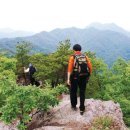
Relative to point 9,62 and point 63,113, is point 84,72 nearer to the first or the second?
point 63,113

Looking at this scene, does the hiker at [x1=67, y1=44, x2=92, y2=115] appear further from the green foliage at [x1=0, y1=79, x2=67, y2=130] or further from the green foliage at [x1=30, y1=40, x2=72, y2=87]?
the green foliage at [x1=30, y1=40, x2=72, y2=87]

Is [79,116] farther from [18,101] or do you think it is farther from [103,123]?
[18,101]

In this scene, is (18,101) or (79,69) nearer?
(18,101)

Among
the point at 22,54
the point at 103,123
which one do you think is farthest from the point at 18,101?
the point at 22,54

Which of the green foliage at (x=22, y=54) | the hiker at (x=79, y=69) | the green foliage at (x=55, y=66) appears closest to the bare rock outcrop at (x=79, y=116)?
the hiker at (x=79, y=69)

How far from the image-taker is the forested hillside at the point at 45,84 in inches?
556

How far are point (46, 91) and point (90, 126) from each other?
2.75 meters

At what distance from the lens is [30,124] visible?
54.3 ft

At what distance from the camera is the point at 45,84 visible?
62.7 ft

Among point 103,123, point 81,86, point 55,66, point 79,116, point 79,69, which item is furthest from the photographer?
point 55,66

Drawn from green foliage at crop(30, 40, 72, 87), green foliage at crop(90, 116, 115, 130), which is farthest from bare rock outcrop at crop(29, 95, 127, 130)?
green foliage at crop(30, 40, 72, 87)

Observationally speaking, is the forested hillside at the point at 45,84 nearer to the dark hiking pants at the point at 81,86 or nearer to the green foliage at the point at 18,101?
the green foliage at the point at 18,101

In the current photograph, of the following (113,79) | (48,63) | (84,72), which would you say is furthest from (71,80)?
(113,79)

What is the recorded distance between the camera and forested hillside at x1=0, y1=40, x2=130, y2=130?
14.1 m
